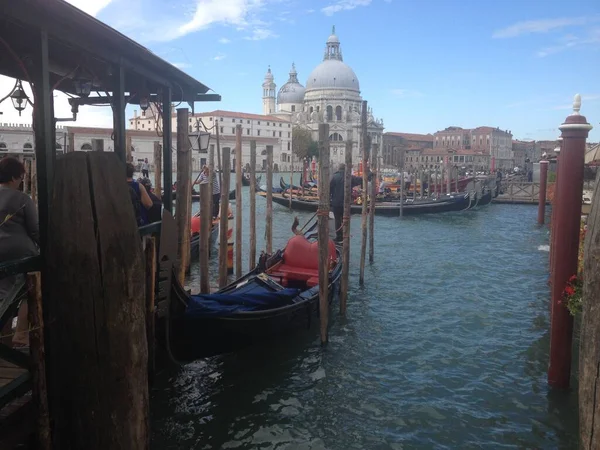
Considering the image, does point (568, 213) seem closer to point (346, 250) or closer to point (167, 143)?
point (346, 250)

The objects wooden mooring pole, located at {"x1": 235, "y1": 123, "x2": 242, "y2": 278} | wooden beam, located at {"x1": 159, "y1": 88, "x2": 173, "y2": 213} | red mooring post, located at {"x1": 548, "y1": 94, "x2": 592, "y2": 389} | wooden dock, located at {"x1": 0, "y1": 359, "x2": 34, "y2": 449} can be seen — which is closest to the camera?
wooden dock, located at {"x1": 0, "y1": 359, "x2": 34, "y2": 449}

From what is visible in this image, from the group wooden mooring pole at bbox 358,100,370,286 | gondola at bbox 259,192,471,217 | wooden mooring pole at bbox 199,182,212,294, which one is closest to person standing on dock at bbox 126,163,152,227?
wooden mooring pole at bbox 199,182,212,294

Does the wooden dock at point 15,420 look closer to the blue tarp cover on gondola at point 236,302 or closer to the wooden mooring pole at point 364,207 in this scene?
Result: the blue tarp cover on gondola at point 236,302

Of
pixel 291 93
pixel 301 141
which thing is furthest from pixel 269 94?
→ pixel 301 141

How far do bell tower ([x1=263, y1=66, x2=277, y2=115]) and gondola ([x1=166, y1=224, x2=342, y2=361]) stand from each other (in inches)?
2965

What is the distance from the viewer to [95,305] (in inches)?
85.1

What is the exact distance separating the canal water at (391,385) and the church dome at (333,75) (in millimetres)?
62345

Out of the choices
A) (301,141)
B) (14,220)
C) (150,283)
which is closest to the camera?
(14,220)

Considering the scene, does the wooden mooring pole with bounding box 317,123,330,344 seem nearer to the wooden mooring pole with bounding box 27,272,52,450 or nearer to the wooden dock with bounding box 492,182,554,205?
the wooden mooring pole with bounding box 27,272,52,450

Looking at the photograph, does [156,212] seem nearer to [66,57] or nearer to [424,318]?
[66,57]

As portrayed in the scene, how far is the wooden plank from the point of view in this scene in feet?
7.07

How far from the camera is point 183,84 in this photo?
454cm

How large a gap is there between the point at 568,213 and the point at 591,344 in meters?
1.78

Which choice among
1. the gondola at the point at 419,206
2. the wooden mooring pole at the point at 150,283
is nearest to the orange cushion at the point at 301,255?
the wooden mooring pole at the point at 150,283
